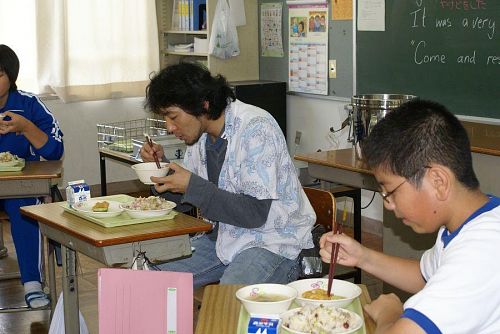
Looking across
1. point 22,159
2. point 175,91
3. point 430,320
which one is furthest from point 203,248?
point 430,320

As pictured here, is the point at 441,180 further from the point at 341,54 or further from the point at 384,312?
the point at 341,54

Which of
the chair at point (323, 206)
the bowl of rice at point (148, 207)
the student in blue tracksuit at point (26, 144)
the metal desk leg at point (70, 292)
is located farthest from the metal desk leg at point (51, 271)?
the chair at point (323, 206)

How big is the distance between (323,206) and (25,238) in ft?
5.69

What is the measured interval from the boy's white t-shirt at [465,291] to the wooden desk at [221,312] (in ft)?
1.28

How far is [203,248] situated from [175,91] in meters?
0.59

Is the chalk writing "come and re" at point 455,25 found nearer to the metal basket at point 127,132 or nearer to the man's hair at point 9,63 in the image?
the metal basket at point 127,132

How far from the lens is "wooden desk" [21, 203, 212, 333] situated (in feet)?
8.87

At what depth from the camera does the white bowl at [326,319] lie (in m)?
1.75

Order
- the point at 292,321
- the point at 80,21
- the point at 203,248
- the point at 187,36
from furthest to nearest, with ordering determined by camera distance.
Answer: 1. the point at 187,36
2. the point at 80,21
3. the point at 203,248
4. the point at 292,321

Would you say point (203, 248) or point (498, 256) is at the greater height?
point (498, 256)

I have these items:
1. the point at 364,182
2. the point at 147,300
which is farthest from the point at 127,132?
the point at 147,300

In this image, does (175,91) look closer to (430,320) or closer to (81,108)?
(430,320)

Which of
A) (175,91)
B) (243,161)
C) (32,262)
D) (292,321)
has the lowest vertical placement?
(32,262)

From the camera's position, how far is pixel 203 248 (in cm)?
311
